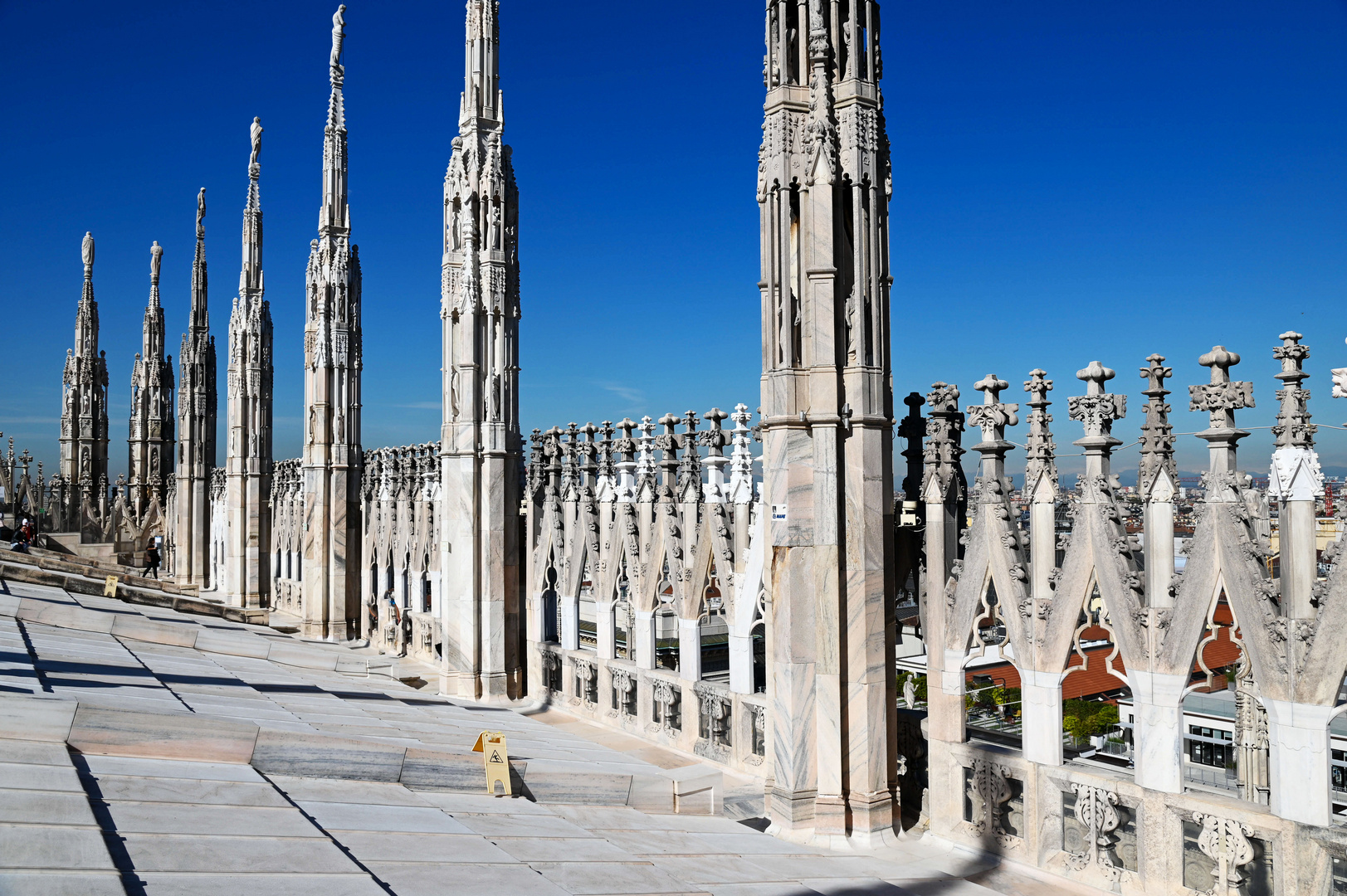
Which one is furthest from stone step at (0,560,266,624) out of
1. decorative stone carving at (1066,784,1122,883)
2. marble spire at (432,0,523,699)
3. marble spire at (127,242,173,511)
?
marble spire at (127,242,173,511)

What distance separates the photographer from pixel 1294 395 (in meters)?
6.64

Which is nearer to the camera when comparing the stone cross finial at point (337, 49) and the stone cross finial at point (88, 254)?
the stone cross finial at point (337, 49)

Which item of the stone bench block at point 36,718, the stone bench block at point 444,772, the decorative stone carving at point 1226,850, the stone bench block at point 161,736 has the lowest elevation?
the decorative stone carving at point 1226,850

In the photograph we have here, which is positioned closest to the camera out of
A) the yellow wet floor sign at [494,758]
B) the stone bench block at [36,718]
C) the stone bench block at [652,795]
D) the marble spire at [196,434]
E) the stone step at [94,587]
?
the stone bench block at [36,718]

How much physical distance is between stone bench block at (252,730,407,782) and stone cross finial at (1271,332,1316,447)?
636 cm

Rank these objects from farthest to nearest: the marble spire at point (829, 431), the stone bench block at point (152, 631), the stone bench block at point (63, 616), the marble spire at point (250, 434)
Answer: the marble spire at point (250, 434) < the stone bench block at point (152, 631) < the marble spire at point (829, 431) < the stone bench block at point (63, 616)

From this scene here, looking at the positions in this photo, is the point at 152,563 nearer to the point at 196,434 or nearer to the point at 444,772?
the point at 196,434

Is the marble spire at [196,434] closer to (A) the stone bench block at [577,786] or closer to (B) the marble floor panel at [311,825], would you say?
(B) the marble floor panel at [311,825]

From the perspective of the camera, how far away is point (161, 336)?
46.8 m

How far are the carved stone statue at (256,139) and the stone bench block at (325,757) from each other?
3144 cm

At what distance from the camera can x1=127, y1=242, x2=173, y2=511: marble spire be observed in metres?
46.3

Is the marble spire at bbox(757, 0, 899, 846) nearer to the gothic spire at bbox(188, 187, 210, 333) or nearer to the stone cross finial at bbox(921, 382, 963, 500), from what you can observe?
the stone cross finial at bbox(921, 382, 963, 500)

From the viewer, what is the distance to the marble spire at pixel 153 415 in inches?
1823

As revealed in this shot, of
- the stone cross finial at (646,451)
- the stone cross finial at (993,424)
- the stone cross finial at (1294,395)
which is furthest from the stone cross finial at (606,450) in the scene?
the stone cross finial at (1294,395)
